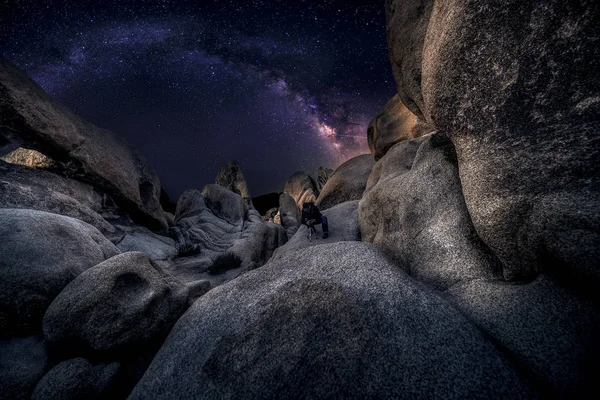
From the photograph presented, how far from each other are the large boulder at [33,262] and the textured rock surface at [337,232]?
667cm

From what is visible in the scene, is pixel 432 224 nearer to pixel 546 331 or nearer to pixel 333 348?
pixel 546 331

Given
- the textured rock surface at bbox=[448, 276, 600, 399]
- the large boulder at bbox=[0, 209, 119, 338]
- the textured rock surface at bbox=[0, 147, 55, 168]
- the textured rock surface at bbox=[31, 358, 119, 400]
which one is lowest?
the textured rock surface at bbox=[448, 276, 600, 399]

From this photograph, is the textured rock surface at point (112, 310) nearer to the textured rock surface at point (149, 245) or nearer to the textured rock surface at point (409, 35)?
the textured rock surface at point (149, 245)

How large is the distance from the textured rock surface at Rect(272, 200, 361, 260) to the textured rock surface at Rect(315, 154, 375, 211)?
14.0 ft

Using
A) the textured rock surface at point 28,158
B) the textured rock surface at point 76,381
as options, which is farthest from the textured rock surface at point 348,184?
the textured rock surface at point 28,158

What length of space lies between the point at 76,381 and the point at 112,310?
3.39 feet

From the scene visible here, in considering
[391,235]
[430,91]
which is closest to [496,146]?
[430,91]

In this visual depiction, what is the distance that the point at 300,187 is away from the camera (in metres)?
36.9

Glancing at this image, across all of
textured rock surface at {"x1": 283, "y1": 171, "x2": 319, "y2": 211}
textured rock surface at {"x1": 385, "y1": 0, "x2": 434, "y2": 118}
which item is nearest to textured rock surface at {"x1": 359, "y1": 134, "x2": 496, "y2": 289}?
textured rock surface at {"x1": 385, "y1": 0, "x2": 434, "y2": 118}

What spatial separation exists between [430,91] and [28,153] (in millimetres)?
15985

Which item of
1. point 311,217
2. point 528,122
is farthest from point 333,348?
point 311,217

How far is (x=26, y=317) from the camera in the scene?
4156mm

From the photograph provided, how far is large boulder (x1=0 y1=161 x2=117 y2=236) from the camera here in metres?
7.73

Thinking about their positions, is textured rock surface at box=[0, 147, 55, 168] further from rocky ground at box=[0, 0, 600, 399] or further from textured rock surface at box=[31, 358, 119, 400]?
textured rock surface at box=[31, 358, 119, 400]
